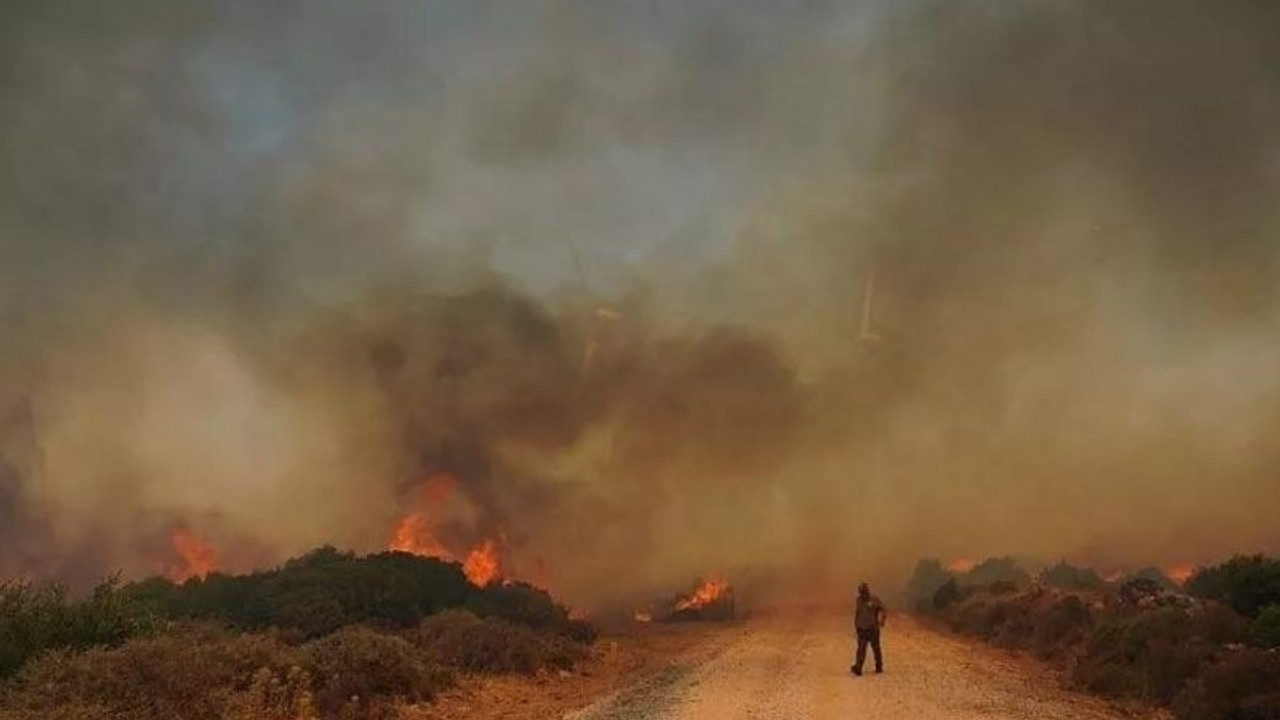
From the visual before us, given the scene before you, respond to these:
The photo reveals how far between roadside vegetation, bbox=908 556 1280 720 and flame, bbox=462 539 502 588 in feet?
83.8

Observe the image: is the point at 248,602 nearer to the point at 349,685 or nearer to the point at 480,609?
the point at 480,609

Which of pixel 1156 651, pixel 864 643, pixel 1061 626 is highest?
pixel 1061 626

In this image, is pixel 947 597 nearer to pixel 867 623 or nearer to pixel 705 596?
pixel 705 596

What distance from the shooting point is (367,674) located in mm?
17891

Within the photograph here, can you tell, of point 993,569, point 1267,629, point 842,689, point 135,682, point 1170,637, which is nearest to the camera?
point 135,682

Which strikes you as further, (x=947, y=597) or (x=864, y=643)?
(x=947, y=597)

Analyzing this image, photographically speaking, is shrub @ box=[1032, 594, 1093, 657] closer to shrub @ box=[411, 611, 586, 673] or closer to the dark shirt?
the dark shirt

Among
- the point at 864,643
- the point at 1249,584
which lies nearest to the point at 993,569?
the point at 1249,584

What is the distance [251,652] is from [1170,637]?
2124 centimetres

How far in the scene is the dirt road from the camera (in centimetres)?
1639

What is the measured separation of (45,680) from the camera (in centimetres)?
1288

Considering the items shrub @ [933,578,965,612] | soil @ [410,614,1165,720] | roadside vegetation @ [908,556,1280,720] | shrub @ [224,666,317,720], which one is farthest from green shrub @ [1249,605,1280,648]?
shrub @ [933,578,965,612]

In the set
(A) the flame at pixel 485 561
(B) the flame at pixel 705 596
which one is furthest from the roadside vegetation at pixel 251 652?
(B) the flame at pixel 705 596

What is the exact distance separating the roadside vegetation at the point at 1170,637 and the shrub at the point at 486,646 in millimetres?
14372
